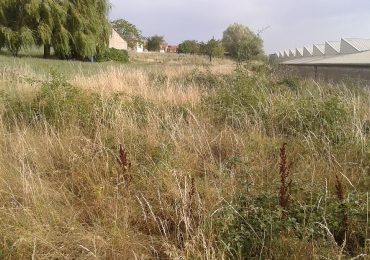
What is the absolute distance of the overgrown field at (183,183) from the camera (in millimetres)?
1800

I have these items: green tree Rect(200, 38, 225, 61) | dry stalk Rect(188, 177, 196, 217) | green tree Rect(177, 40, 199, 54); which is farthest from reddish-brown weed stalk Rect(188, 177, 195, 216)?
green tree Rect(177, 40, 199, 54)

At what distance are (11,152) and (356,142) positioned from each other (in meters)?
4.27

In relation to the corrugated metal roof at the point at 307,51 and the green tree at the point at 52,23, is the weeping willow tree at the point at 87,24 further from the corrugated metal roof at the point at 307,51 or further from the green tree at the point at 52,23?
the corrugated metal roof at the point at 307,51

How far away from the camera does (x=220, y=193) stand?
2.33m

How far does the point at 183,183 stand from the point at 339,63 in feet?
57.8

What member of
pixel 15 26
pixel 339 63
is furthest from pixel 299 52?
pixel 15 26

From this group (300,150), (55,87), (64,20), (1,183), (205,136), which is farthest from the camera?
(64,20)

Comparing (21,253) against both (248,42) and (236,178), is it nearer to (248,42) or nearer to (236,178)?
(236,178)

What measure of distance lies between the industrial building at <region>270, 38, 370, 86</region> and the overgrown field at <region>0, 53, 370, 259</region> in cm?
574

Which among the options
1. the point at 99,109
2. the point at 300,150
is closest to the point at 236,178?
the point at 300,150

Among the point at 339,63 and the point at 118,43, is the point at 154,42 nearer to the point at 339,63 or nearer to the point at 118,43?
the point at 118,43

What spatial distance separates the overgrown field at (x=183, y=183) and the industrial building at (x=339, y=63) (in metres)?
5.74

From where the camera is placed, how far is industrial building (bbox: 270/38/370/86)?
13.4m

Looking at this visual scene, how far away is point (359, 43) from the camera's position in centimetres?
2255
